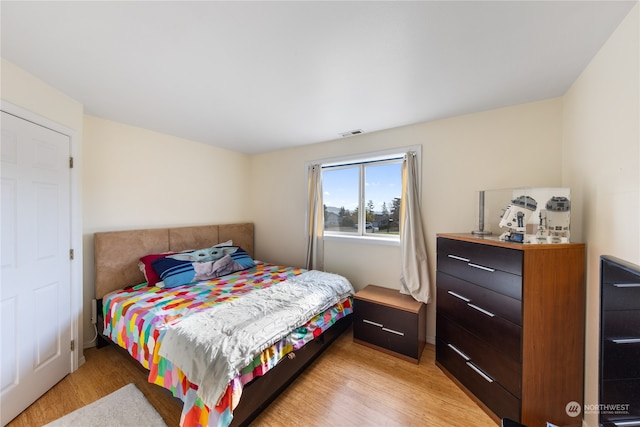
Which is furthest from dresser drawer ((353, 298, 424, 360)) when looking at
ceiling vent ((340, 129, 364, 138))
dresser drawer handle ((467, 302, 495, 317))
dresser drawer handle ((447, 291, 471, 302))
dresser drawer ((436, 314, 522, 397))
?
ceiling vent ((340, 129, 364, 138))

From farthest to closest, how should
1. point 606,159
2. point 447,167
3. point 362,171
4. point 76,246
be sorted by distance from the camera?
point 362,171 → point 447,167 → point 76,246 → point 606,159

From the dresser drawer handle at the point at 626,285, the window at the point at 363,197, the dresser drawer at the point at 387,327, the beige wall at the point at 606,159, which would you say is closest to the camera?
the dresser drawer handle at the point at 626,285

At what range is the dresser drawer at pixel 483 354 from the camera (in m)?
1.44

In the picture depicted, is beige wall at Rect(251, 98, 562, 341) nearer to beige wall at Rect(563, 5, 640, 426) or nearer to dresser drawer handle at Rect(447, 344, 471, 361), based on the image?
beige wall at Rect(563, 5, 640, 426)

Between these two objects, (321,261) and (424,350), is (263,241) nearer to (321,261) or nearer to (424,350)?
(321,261)

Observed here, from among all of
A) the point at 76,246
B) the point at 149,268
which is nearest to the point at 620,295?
the point at 149,268

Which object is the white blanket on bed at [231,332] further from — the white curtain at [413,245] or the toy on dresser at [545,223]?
the toy on dresser at [545,223]

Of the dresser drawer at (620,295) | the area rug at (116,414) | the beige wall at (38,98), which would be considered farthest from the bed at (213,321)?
the dresser drawer at (620,295)

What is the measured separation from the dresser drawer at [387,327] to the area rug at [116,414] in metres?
1.75

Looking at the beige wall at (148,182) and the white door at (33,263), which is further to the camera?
the beige wall at (148,182)

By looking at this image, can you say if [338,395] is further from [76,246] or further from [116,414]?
[76,246]

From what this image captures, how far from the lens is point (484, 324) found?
164 centimetres

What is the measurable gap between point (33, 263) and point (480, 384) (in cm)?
341

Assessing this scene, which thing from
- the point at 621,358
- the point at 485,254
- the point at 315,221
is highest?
the point at 315,221
